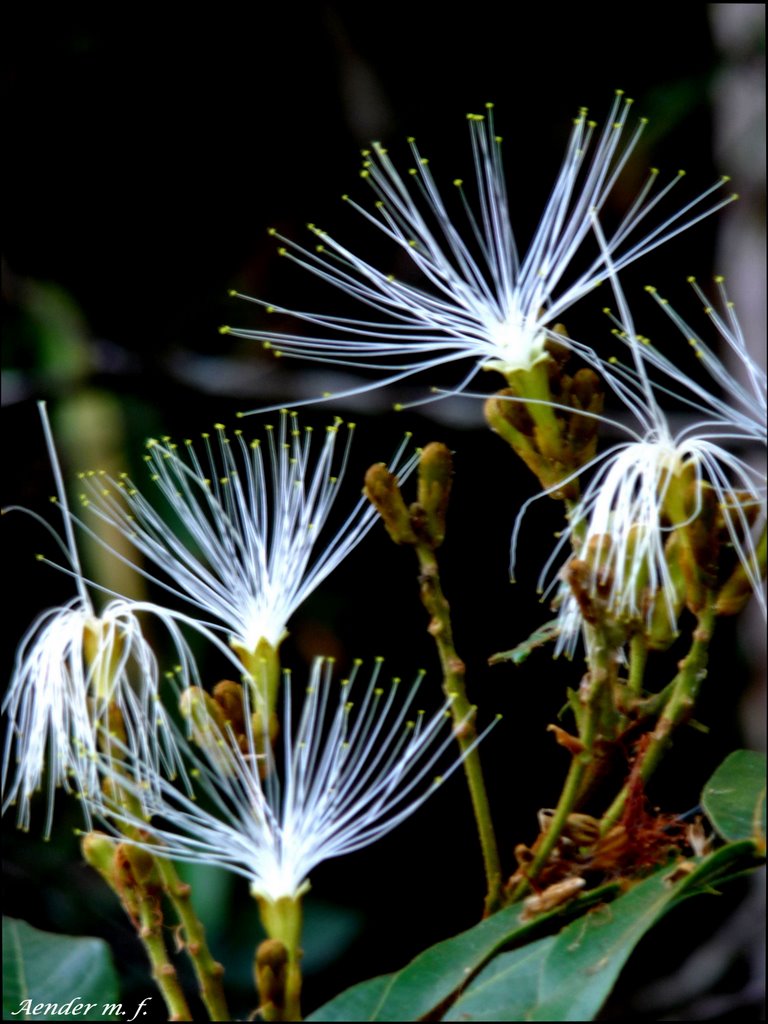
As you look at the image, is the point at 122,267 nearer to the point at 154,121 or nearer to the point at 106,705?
the point at 154,121

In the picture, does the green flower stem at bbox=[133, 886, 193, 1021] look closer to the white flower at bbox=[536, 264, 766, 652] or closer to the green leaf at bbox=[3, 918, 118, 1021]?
the green leaf at bbox=[3, 918, 118, 1021]

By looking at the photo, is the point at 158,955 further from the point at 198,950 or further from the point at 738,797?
the point at 738,797

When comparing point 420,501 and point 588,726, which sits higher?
point 420,501

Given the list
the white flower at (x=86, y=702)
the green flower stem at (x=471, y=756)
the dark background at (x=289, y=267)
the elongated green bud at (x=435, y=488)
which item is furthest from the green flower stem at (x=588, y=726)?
the dark background at (x=289, y=267)

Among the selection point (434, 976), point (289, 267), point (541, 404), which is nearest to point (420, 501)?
point (541, 404)

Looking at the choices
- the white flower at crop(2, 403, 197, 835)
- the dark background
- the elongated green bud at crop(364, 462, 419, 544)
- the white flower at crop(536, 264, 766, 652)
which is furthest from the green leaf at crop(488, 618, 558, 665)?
the dark background
